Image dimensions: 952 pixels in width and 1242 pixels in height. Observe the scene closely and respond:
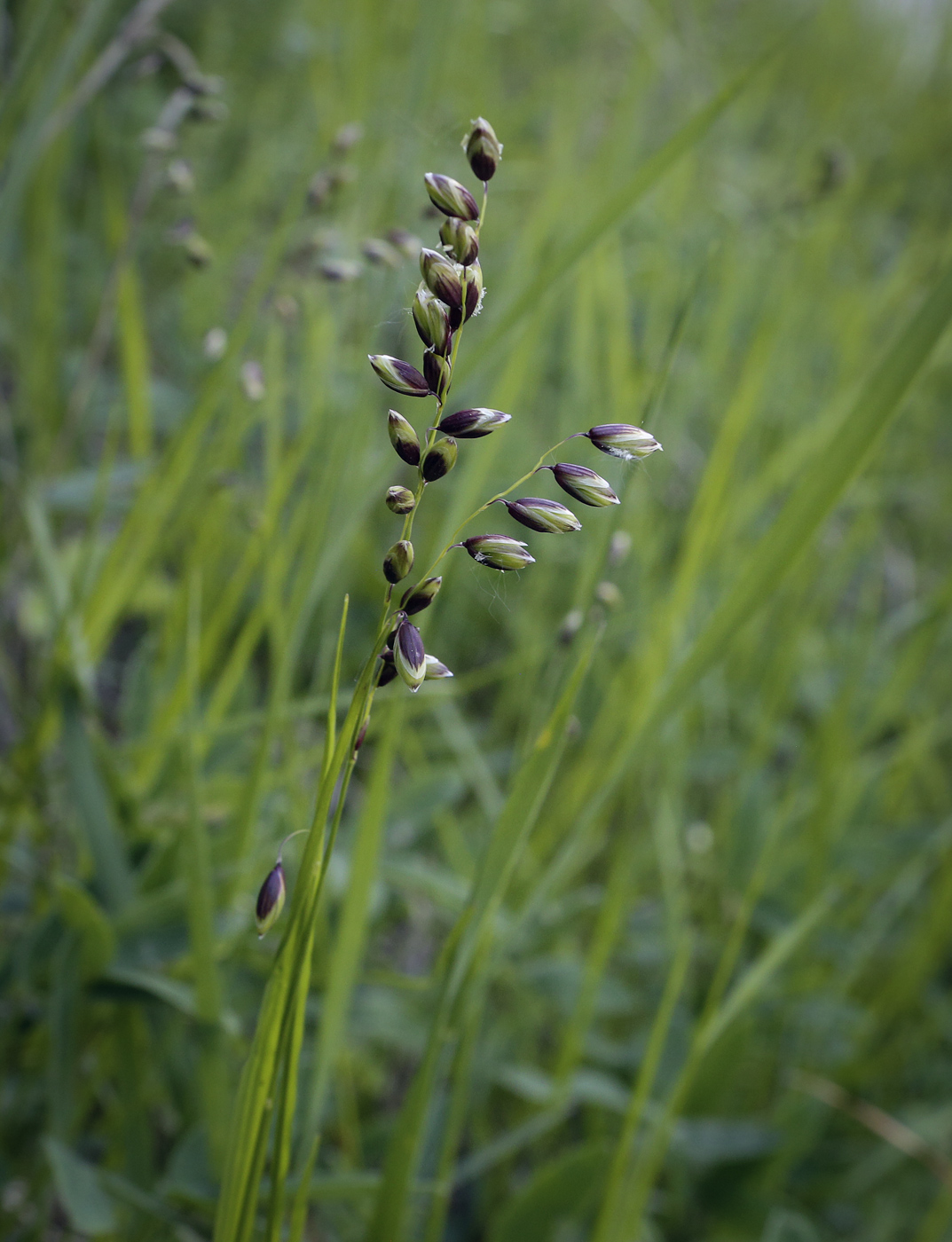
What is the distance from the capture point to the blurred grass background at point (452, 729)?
707mm

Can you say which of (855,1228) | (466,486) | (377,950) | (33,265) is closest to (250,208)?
(33,265)

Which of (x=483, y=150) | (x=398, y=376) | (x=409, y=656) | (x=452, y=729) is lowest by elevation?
(x=452, y=729)

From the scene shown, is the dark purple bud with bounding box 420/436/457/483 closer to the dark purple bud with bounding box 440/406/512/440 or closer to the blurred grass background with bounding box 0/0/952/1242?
the dark purple bud with bounding box 440/406/512/440

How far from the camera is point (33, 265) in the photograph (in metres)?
1.29

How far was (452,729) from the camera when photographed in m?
1.12

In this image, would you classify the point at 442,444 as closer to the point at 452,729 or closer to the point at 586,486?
the point at 586,486

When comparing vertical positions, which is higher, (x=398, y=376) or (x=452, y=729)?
(x=398, y=376)

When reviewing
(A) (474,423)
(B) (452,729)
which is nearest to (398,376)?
(A) (474,423)

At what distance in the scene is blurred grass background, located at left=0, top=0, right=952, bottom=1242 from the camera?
707mm

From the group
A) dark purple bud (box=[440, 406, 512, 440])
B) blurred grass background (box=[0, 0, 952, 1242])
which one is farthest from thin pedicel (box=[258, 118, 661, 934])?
blurred grass background (box=[0, 0, 952, 1242])

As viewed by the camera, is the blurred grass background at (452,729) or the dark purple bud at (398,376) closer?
the dark purple bud at (398,376)

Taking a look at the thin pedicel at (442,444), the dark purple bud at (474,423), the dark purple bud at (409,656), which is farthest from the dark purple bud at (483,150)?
the dark purple bud at (409,656)

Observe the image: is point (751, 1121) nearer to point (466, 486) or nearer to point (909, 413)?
point (466, 486)

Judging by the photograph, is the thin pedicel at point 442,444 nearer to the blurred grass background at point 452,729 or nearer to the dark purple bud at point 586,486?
the dark purple bud at point 586,486
